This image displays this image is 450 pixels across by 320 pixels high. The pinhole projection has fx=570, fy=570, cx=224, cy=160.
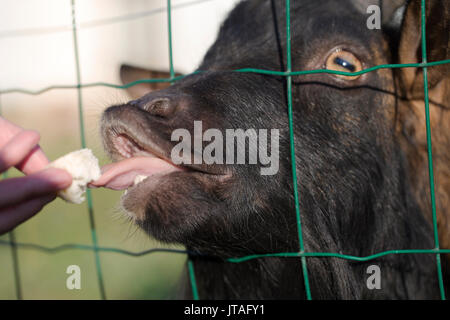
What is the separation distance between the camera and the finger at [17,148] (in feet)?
5.51

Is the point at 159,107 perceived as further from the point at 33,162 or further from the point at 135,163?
the point at 33,162

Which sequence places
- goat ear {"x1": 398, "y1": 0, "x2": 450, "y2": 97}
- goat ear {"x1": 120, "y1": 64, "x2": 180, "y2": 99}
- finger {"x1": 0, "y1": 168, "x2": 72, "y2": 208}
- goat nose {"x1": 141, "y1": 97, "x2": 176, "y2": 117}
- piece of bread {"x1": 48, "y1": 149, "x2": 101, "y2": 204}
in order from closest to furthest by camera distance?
finger {"x1": 0, "y1": 168, "x2": 72, "y2": 208}, piece of bread {"x1": 48, "y1": 149, "x2": 101, "y2": 204}, goat nose {"x1": 141, "y1": 97, "x2": 176, "y2": 117}, goat ear {"x1": 398, "y1": 0, "x2": 450, "y2": 97}, goat ear {"x1": 120, "y1": 64, "x2": 180, "y2": 99}

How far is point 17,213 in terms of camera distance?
1674 mm

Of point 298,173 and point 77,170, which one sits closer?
Answer: point 77,170

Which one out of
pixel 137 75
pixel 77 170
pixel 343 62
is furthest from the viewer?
pixel 137 75

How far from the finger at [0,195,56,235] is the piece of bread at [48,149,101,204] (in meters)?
0.10

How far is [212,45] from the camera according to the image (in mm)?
2992

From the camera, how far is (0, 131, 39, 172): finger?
1.68 metres

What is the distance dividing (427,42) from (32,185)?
5.68 ft

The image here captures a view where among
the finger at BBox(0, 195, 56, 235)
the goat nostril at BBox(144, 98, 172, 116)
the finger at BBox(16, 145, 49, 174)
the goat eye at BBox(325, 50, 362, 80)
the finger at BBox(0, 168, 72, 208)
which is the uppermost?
the goat eye at BBox(325, 50, 362, 80)

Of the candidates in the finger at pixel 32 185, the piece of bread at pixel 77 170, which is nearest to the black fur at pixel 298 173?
the piece of bread at pixel 77 170

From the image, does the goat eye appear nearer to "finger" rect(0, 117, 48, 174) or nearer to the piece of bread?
the piece of bread

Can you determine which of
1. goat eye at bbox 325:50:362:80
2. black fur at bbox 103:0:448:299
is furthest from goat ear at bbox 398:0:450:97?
goat eye at bbox 325:50:362:80

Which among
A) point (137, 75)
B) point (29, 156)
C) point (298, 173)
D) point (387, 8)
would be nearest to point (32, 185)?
point (29, 156)
